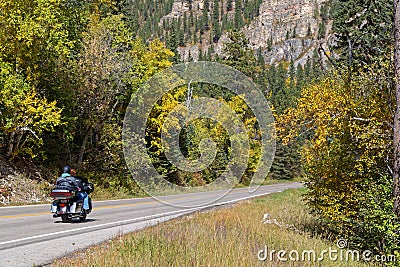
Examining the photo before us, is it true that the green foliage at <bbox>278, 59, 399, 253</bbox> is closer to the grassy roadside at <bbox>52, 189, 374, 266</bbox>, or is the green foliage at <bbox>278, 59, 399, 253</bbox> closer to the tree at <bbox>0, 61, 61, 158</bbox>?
the grassy roadside at <bbox>52, 189, 374, 266</bbox>

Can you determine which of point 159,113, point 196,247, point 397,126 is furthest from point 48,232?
point 159,113

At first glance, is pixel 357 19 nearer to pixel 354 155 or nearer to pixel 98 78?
pixel 98 78

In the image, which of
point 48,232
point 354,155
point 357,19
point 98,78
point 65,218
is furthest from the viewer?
point 357,19

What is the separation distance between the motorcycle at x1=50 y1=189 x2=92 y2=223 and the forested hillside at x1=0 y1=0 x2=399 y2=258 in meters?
6.36

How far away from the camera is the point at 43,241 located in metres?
8.27

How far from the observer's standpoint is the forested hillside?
10820 millimetres

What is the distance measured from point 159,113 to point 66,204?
18.6 metres

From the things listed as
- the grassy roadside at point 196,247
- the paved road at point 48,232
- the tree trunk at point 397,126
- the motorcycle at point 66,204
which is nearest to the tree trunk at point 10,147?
the paved road at point 48,232

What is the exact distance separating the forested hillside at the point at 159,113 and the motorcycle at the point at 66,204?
20.9 feet

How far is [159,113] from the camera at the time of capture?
29.4 m

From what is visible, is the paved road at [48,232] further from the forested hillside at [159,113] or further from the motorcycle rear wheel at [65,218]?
the forested hillside at [159,113]

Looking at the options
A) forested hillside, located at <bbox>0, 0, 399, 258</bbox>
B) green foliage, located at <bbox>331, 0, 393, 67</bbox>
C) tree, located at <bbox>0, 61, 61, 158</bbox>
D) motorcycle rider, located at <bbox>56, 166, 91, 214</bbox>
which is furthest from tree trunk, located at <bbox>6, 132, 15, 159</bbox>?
green foliage, located at <bbox>331, 0, 393, 67</bbox>

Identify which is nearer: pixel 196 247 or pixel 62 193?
pixel 196 247

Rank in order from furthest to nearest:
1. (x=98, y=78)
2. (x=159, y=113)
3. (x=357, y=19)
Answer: (x=159, y=113) < (x=357, y=19) < (x=98, y=78)
